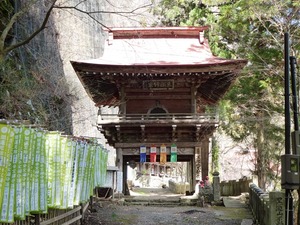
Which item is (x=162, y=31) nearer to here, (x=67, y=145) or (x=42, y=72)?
(x=42, y=72)

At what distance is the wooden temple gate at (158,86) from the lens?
15930 millimetres

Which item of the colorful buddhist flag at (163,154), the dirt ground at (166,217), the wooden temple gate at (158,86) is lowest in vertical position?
the dirt ground at (166,217)

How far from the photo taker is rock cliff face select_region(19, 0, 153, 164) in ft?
61.9

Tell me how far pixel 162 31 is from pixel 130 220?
10.6m

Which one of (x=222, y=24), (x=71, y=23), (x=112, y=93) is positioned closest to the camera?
(x=222, y=24)

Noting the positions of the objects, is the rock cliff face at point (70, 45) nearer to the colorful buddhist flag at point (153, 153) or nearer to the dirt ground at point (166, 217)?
the colorful buddhist flag at point (153, 153)

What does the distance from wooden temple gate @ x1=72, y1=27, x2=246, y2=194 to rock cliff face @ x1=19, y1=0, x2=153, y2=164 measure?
1359mm

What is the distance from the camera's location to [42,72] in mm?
17688

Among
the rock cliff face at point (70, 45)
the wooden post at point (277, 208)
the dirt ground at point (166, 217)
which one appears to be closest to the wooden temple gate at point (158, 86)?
the rock cliff face at point (70, 45)

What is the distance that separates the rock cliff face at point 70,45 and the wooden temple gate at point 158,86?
136cm

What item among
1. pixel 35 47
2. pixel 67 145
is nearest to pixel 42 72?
pixel 35 47

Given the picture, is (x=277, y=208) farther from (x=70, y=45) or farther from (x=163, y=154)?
(x=70, y=45)

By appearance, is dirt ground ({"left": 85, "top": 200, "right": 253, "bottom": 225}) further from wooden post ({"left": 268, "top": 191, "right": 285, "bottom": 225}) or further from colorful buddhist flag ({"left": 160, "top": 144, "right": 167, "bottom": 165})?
colorful buddhist flag ({"left": 160, "top": 144, "right": 167, "bottom": 165})

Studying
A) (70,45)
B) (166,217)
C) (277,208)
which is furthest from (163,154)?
(70,45)
